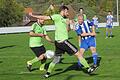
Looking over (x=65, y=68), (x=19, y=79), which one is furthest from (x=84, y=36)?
(x=19, y=79)

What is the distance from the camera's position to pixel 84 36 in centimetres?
1359

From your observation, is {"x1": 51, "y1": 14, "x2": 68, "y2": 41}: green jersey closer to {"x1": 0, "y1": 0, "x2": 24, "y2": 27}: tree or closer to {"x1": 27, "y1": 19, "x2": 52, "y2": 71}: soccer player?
{"x1": 27, "y1": 19, "x2": 52, "y2": 71}: soccer player

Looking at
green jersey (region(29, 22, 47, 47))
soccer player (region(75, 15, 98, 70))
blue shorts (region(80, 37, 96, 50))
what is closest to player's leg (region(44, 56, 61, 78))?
green jersey (region(29, 22, 47, 47))

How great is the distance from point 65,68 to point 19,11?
61245 millimetres

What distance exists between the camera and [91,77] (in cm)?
1220

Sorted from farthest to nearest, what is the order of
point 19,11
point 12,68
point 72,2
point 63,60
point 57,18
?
point 72,2 → point 19,11 → point 63,60 → point 12,68 → point 57,18

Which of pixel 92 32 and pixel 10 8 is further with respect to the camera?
pixel 10 8

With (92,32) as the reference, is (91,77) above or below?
below

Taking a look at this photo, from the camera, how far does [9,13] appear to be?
7075 cm

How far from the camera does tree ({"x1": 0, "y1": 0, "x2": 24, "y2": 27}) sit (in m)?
67.1

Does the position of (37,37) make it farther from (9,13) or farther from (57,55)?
(9,13)

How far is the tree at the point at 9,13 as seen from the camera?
67113 mm

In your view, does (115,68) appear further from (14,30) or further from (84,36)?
(14,30)

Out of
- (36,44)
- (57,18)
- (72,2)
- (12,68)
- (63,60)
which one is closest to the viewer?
(57,18)
